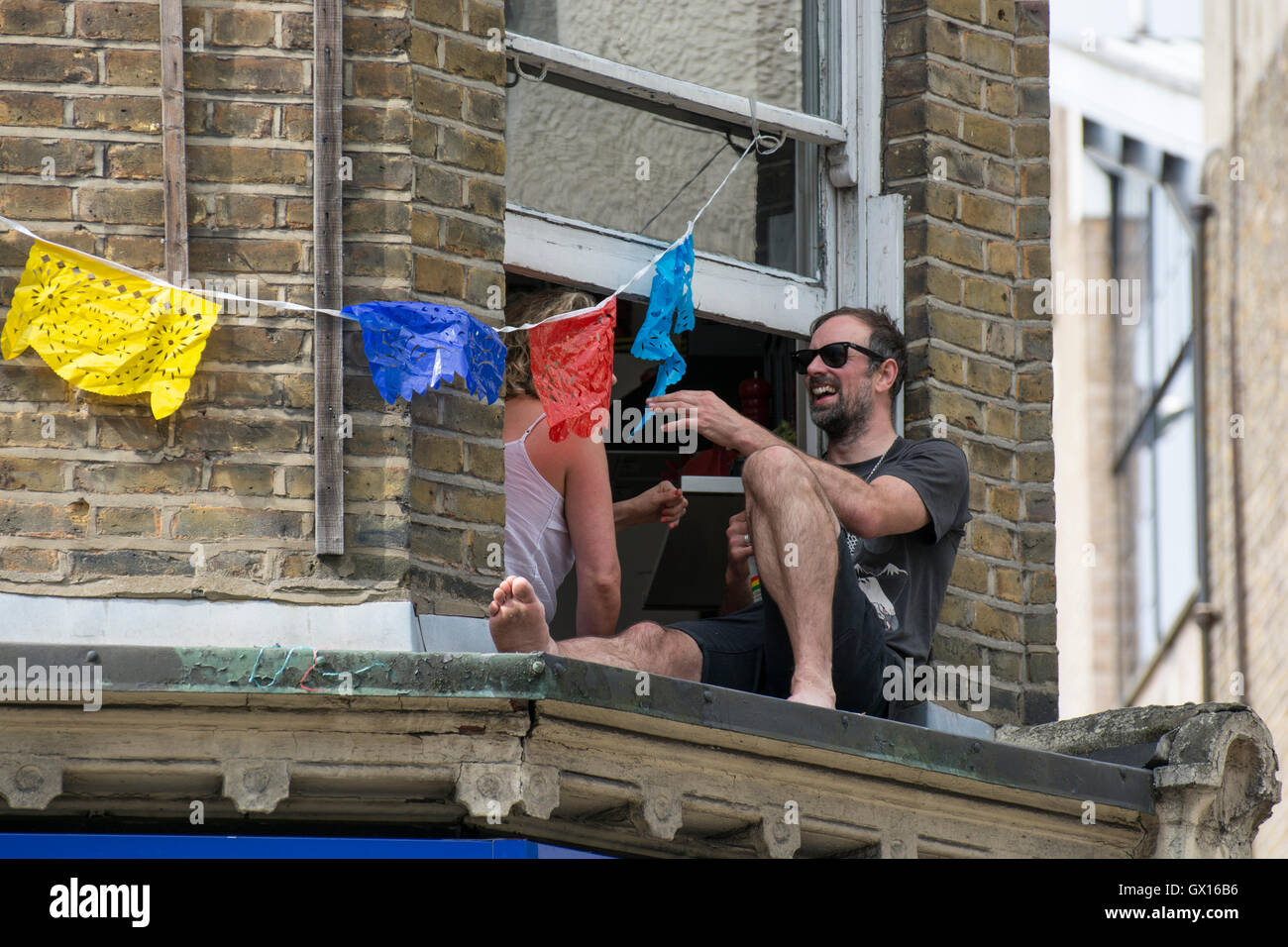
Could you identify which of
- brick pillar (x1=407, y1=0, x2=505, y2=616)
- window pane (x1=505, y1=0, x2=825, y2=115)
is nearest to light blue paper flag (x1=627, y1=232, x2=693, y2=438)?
brick pillar (x1=407, y1=0, x2=505, y2=616)

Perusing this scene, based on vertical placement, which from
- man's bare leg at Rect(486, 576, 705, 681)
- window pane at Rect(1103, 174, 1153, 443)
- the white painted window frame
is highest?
window pane at Rect(1103, 174, 1153, 443)

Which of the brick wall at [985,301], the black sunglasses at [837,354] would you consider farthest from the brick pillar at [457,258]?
the brick wall at [985,301]

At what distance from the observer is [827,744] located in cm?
475

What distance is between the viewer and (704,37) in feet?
19.5

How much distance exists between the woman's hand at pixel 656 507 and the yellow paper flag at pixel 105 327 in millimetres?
1422

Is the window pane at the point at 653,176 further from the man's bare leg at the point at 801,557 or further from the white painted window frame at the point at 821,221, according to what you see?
the man's bare leg at the point at 801,557

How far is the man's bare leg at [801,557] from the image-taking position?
4949 millimetres

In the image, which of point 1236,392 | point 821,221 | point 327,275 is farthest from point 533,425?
point 1236,392

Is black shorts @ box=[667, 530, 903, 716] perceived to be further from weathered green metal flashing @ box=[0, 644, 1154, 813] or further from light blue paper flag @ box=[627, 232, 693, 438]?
light blue paper flag @ box=[627, 232, 693, 438]

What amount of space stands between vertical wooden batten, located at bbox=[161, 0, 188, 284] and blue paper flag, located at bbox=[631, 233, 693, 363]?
3.79 ft

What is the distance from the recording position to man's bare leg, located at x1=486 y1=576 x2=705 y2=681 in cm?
450

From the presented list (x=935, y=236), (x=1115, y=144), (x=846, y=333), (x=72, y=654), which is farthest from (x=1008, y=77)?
(x=1115, y=144)

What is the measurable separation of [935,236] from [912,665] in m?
1.25
